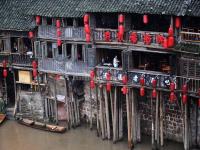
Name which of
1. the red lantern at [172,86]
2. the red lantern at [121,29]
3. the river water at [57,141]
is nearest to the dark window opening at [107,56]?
the red lantern at [121,29]

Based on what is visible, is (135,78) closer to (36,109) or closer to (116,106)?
(116,106)

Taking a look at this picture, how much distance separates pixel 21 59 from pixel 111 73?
10.6 metres

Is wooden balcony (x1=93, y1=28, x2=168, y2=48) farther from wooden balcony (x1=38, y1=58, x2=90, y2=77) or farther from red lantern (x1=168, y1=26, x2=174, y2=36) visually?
wooden balcony (x1=38, y1=58, x2=90, y2=77)

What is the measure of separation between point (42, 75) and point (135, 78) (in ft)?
36.8

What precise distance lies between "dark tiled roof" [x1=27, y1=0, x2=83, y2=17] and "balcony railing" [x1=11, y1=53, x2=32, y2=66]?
4.82m

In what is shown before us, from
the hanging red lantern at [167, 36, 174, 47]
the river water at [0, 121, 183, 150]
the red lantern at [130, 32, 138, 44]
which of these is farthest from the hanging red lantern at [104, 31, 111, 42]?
the river water at [0, 121, 183, 150]

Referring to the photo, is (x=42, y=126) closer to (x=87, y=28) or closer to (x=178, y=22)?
(x=87, y=28)

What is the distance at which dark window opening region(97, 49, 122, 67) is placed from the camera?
44.5 meters

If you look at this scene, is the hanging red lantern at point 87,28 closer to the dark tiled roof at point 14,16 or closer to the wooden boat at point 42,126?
the dark tiled roof at point 14,16

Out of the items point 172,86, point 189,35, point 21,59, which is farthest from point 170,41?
point 21,59

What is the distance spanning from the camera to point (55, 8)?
45375mm

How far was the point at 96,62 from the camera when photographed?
4422cm

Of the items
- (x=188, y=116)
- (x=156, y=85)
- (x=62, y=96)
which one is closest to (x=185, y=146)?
(x=188, y=116)

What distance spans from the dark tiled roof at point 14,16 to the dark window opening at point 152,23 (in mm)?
10212
